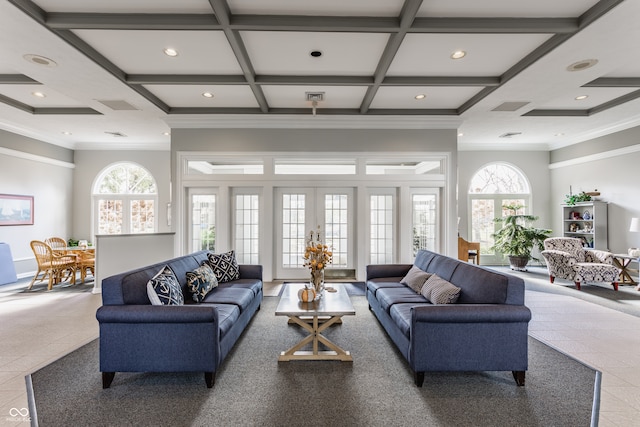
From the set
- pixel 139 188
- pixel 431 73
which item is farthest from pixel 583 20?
pixel 139 188

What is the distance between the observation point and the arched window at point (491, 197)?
809 cm

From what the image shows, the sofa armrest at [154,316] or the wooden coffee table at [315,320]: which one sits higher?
the sofa armrest at [154,316]

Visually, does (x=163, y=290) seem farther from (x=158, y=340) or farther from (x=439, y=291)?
(x=439, y=291)

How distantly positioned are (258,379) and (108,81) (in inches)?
168

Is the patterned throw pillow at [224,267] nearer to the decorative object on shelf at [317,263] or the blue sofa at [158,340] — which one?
the decorative object on shelf at [317,263]

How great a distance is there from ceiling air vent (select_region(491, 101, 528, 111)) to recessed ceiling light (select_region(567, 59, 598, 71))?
1.18m

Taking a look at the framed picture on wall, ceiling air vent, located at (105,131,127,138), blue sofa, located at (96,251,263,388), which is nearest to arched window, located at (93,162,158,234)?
ceiling air vent, located at (105,131,127,138)

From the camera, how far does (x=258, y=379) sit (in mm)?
2498

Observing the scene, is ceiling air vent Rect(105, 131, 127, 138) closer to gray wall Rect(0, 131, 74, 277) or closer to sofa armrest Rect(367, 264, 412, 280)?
gray wall Rect(0, 131, 74, 277)

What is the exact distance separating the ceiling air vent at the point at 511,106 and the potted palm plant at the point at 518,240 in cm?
321

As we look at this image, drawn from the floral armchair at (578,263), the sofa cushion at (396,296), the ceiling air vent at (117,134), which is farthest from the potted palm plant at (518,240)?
the ceiling air vent at (117,134)

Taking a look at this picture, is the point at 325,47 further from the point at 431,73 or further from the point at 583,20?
the point at 583,20

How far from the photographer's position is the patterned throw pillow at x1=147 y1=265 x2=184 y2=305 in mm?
2543

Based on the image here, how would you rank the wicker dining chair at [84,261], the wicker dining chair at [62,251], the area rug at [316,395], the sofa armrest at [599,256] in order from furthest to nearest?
the wicker dining chair at [84,261]
the wicker dining chair at [62,251]
the sofa armrest at [599,256]
the area rug at [316,395]
